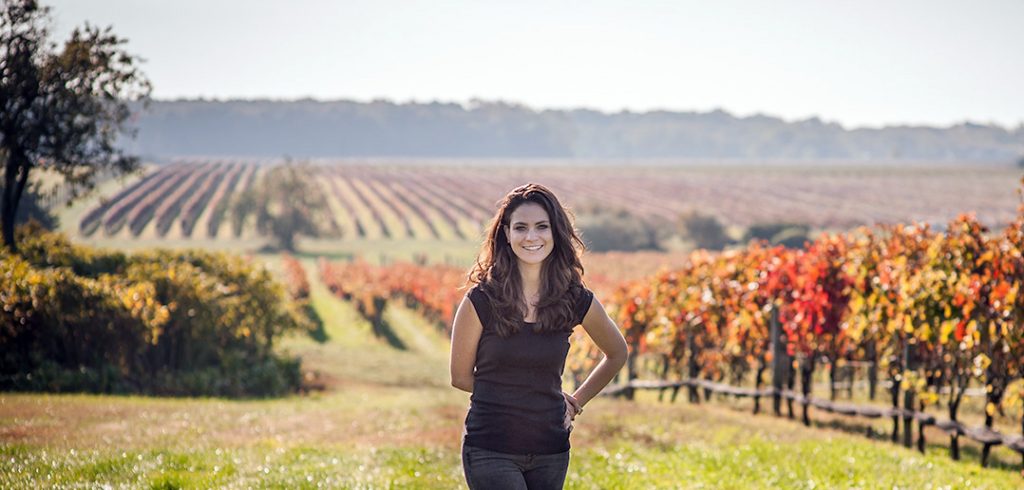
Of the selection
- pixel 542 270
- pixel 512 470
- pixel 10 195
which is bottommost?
pixel 512 470

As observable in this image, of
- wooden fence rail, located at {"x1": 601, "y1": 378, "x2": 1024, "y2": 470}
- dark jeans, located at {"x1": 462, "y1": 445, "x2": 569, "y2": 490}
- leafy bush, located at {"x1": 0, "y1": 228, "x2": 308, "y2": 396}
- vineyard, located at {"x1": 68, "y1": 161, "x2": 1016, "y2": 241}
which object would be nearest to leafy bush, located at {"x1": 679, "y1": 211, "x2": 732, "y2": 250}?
vineyard, located at {"x1": 68, "y1": 161, "x2": 1016, "y2": 241}

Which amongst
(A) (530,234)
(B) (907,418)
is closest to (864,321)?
(B) (907,418)

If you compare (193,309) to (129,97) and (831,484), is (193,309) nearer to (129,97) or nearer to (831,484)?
(129,97)

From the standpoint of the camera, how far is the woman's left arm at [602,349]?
4891 mm

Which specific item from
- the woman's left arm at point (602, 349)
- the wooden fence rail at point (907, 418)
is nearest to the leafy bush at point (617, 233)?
the wooden fence rail at point (907, 418)

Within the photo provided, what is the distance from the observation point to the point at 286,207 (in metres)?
76.8

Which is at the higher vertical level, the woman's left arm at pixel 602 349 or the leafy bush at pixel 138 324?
the woman's left arm at pixel 602 349

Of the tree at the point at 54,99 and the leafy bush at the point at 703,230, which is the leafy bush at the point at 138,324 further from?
the leafy bush at the point at 703,230

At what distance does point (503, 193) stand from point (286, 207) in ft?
140

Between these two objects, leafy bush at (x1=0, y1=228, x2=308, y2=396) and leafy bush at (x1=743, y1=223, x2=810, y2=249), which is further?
leafy bush at (x1=743, y1=223, x2=810, y2=249)

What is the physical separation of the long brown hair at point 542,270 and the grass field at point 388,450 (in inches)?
138

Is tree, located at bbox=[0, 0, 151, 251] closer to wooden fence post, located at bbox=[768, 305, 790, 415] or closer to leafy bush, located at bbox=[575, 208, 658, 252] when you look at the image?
wooden fence post, located at bbox=[768, 305, 790, 415]

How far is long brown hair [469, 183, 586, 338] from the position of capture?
4555 mm

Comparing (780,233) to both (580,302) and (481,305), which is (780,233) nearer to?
(580,302)
